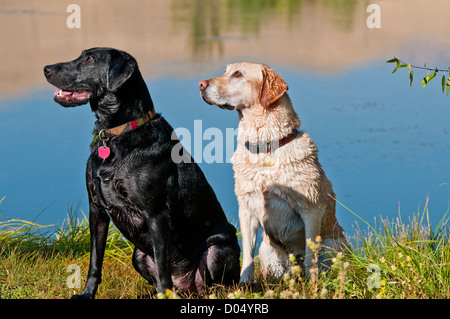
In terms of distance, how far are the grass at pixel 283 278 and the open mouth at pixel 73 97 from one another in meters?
1.47

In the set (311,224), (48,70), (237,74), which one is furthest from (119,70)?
(311,224)

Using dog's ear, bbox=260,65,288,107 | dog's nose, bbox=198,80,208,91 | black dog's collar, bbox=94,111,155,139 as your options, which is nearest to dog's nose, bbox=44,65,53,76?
black dog's collar, bbox=94,111,155,139

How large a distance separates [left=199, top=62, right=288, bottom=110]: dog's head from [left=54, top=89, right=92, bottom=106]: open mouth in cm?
96

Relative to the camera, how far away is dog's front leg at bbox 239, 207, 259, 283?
17.6ft

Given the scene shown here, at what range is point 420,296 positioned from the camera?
4.50m

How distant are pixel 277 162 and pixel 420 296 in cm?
156

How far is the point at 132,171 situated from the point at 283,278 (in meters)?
1.38

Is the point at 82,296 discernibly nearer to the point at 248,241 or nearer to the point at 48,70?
the point at 248,241

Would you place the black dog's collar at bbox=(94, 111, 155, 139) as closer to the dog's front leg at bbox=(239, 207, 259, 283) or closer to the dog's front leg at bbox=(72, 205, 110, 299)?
the dog's front leg at bbox=(72, 205, 110, 299)

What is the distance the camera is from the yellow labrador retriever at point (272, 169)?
533 centimetres

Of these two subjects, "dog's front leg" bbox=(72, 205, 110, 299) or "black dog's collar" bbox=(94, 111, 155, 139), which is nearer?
"black dog's collar" bbox=(94, 111, 155, 139)
